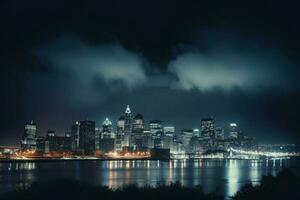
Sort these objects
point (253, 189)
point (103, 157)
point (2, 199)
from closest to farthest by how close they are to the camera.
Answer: point (2, 199) < point (253, 189) < point (103, 157)

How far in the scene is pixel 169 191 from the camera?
78.6 feet

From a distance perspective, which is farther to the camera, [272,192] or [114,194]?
[272,192]

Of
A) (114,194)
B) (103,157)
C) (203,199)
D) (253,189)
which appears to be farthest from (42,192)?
(103,157)

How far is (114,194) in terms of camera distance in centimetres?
2283

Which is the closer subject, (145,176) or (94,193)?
(94,193)

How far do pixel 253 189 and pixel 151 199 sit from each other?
6.71 metres

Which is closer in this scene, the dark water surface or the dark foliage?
the dark foliage

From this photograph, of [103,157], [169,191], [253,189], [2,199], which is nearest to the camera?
[2,199]

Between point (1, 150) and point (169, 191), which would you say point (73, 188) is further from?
point (1, 150)

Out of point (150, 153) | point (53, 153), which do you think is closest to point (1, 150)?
point (53, 153)

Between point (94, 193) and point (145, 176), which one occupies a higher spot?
point (94, 193)

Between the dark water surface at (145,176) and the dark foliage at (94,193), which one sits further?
the dark water surface at (145,176)

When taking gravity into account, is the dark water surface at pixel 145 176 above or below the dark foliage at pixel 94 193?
below

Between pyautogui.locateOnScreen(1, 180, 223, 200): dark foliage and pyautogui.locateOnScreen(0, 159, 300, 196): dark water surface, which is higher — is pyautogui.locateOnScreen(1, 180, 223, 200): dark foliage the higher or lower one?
the higher one
